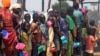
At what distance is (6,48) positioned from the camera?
9453 millimetres

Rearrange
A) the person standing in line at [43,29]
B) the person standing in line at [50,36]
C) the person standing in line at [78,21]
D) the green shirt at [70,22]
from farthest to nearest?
the person standing in line at [78,21] → the green shirt at [70,22] → the person standing in line at [50,36] → the person standing in line at [43,29]

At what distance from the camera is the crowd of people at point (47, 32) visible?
375 inches

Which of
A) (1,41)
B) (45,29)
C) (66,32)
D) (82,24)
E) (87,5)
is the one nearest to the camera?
(1,41)

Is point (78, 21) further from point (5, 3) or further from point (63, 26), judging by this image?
point (5, 3)

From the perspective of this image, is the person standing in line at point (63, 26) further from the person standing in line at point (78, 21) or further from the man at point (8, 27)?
the man at point (8, 27)

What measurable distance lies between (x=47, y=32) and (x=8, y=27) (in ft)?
6.16

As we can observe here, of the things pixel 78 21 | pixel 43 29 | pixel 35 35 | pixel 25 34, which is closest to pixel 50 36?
pixel 43 29

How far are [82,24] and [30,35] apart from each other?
2904 mm

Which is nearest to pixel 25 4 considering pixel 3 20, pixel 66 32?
pixel 66 32

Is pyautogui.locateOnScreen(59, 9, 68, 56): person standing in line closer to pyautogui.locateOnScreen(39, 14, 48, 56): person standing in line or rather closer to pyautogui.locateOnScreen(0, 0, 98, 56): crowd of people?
pyautogui.locateOnScreen(0, 0, 98, 56): crowd of people

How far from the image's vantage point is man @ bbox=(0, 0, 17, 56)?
9422 millimetres

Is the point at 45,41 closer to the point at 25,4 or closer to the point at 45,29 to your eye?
the point at 45,29

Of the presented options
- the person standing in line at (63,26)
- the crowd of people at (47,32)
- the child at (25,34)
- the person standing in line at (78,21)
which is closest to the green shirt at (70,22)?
the crowd of people at (47,32)

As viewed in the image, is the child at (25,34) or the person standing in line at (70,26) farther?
the person standing in line at (70,26)
